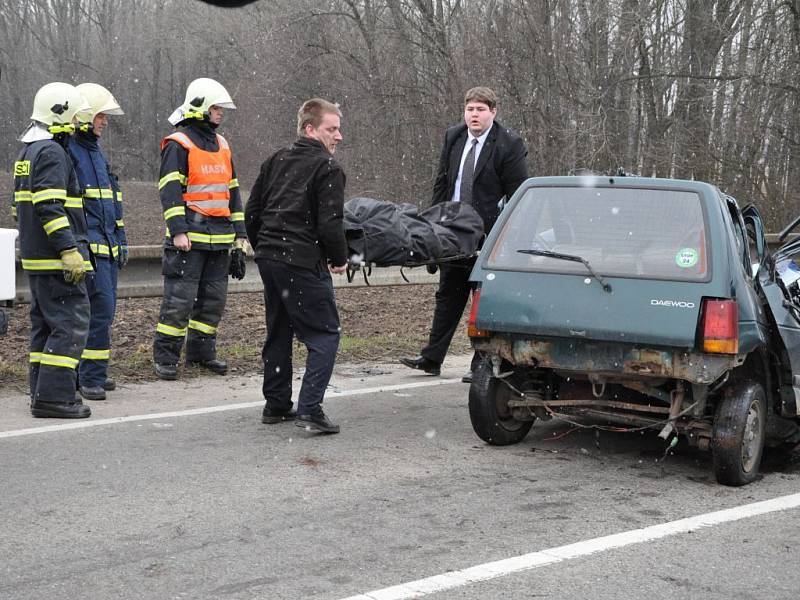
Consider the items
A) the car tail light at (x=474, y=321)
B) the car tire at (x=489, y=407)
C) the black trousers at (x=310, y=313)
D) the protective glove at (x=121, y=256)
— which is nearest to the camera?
the car tail light at (x=474, y=321)

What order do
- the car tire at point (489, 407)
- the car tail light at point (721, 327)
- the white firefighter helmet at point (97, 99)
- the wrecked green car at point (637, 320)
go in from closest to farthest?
the car tail light at point (721, 327) → the wrecked green car at point (637, 320) → the car tire at point (489, 407) → the white firefighter helmet at point (97, 99)

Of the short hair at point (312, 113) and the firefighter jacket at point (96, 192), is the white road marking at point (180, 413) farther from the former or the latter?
the short hair at point (312, 113)

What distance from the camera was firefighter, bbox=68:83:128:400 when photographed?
7.78 metres

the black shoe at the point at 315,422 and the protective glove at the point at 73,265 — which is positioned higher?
the protective glove at the point at 73,265

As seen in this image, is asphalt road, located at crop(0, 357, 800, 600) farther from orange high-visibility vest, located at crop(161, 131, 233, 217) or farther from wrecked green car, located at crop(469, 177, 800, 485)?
orange high-visibility vest, located at crop(161, 131, 233, 217)

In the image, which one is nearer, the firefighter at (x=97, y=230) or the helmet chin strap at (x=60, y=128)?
the helmet chin strap at (x=60, y=128)

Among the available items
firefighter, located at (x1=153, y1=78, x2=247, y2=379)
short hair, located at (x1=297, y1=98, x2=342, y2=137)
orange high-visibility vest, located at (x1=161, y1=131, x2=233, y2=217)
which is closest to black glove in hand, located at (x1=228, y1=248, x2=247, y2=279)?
firefighter, located at (x1=153, y1=78, x2=247, y2=379)

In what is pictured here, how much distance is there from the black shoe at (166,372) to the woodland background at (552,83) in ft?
35.6

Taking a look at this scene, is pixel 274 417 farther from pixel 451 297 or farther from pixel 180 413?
pixel 451 297

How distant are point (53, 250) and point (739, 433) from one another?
14.4ft

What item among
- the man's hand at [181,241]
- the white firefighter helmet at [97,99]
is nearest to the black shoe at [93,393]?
the man's hand at [181,241]

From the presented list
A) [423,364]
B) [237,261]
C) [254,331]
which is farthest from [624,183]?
[254,331]

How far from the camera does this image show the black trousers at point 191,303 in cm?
859

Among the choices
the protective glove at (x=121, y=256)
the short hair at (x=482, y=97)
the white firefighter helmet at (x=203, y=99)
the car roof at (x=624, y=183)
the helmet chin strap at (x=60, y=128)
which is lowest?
the protective glove at (x=121, y=256)
